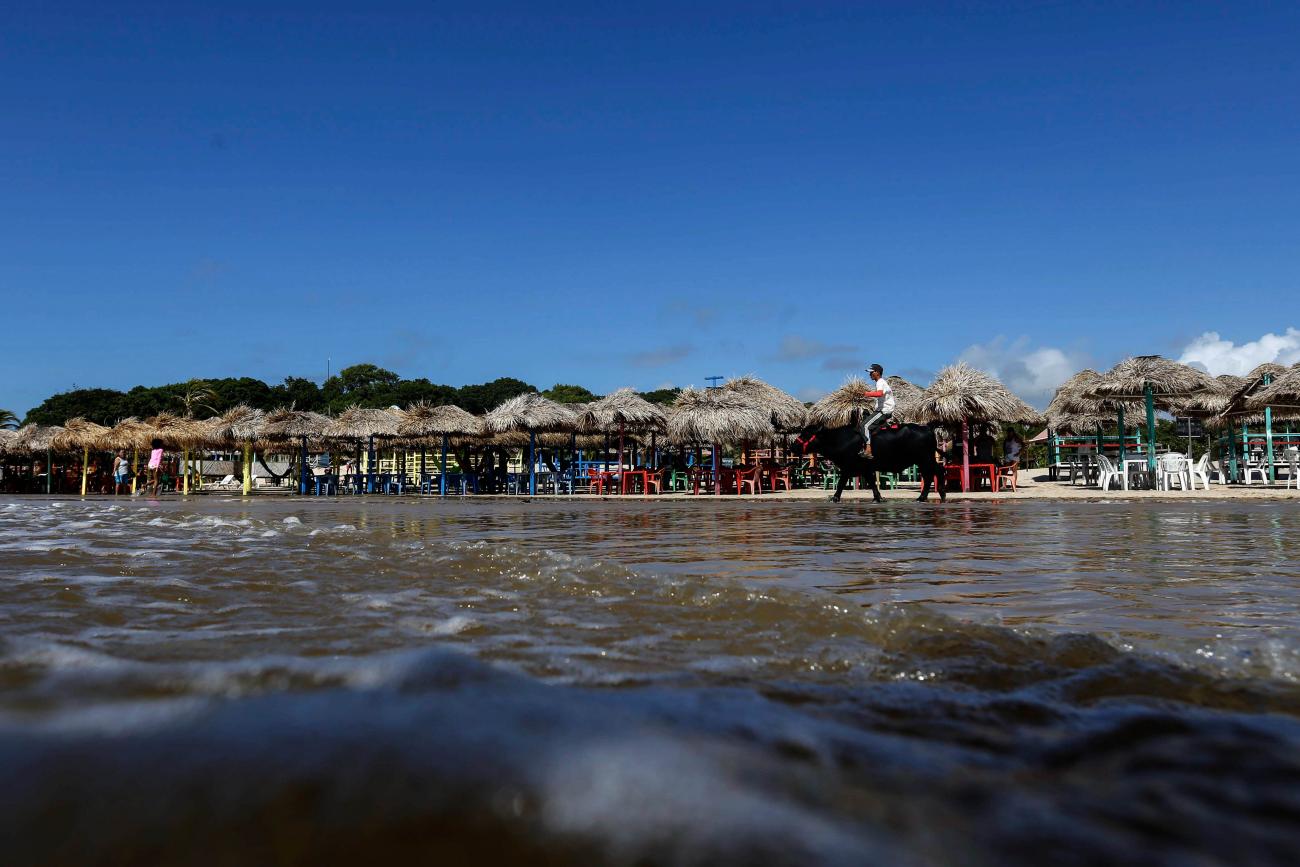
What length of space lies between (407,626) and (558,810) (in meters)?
1.41

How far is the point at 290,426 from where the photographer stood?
26.5 m

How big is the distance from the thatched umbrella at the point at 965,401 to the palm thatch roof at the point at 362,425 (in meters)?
16.7

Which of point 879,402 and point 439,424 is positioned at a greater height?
point 439,424

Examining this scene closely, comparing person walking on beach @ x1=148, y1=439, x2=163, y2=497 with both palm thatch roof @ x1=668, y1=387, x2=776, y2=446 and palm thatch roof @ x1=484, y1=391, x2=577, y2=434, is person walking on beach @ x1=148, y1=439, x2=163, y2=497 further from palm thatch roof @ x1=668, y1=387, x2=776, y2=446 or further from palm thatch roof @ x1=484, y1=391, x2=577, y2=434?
palm thatch roof @ x1=668, y1=387, x2=776, y2=446

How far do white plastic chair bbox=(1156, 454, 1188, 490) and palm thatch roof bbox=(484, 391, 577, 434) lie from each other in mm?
14122

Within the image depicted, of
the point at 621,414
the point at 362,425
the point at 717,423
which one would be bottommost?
the point at 717,423

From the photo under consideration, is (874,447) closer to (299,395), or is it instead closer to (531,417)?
(531,417)

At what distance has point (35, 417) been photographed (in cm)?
7394

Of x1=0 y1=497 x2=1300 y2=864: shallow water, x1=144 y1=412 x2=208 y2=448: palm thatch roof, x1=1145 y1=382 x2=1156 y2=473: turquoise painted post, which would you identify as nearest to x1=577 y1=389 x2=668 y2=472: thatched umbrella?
x1=1145 y1=382 x2=1156 y2=473: turquoise painted post

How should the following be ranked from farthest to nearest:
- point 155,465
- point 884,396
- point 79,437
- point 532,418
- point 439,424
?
point 79,437, point 155,465, point 439,424, point 532,418, point 884,396

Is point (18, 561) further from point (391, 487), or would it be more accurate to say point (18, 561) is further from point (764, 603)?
point (391, 487)

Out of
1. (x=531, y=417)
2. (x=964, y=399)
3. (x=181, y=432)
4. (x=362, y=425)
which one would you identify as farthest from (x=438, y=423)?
(x=964, y=399)

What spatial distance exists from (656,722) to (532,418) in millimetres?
22154

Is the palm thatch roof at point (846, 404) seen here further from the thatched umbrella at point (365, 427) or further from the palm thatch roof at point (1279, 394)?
the thatched umbrella at point (365, 427)
